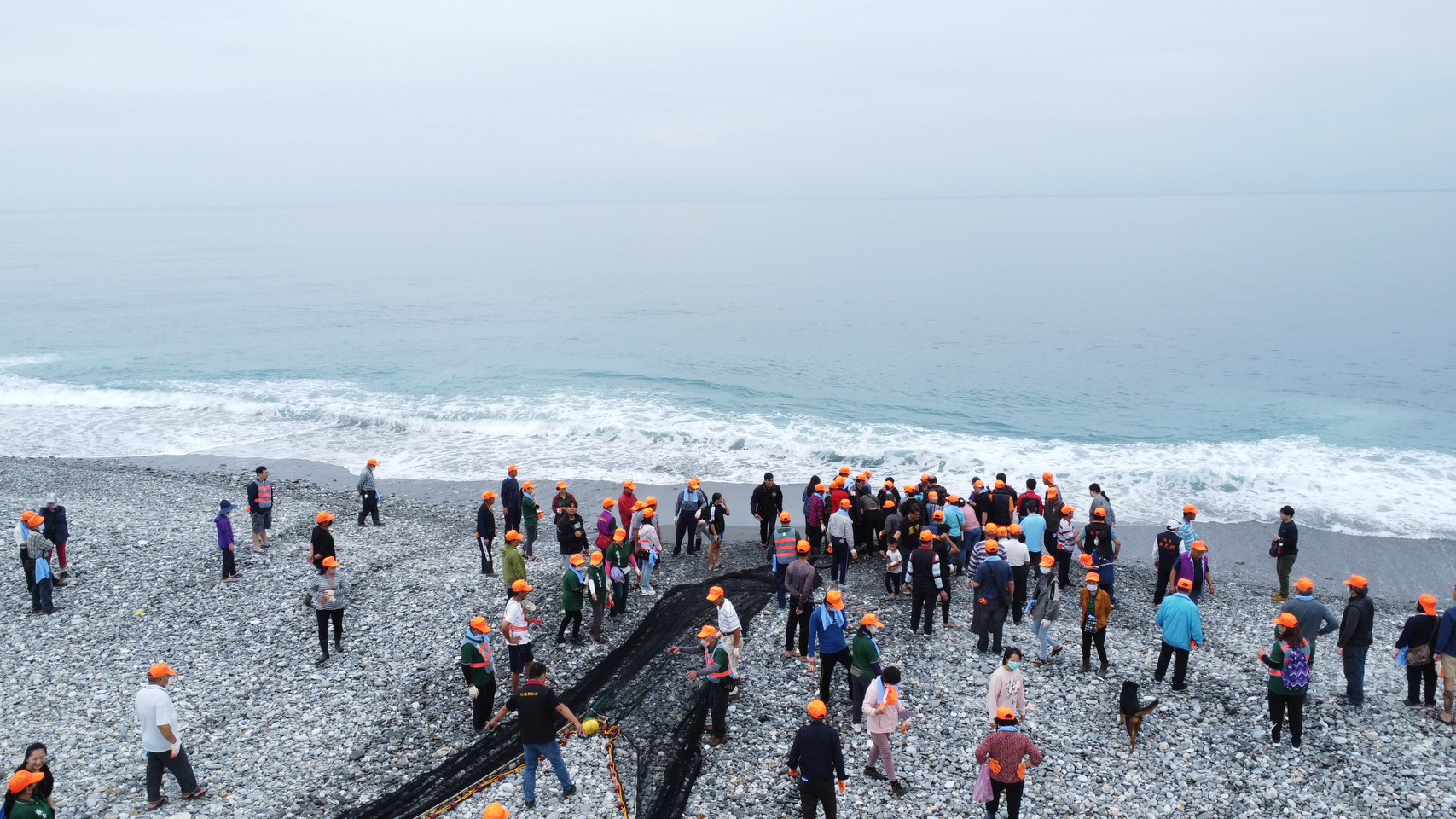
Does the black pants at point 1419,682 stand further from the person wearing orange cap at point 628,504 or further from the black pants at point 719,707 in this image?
the person wearing orange cap at point 628,504

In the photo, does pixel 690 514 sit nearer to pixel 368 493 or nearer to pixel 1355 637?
pixel 368 493

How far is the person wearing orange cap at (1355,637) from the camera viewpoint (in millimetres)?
11531

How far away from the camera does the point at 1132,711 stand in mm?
11359

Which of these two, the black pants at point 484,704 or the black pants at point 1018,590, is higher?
the black pants at point 1018,590

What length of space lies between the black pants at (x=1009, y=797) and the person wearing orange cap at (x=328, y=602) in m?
10.0

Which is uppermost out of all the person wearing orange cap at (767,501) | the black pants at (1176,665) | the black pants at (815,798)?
the person wearing orange cap at (767,501)

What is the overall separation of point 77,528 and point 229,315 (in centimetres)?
5045

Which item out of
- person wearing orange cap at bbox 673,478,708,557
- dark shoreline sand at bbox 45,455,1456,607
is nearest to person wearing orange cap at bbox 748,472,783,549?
person wearing orange cap at bbox 673,478,708,557

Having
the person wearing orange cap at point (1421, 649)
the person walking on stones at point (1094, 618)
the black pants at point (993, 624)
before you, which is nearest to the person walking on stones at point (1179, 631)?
the person walking on stones at point (1094, 618)

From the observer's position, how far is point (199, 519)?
71.2 ft

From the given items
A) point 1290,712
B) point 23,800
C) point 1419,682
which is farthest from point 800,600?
point 23,800

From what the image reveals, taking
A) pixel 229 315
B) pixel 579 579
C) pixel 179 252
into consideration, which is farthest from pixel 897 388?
pixel 179 252

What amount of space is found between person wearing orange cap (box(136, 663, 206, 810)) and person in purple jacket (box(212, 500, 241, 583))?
7065 millimetres

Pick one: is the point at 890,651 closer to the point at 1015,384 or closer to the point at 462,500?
the point at 462,500
